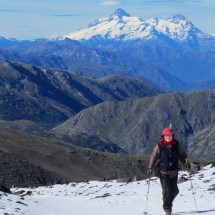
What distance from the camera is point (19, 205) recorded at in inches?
991

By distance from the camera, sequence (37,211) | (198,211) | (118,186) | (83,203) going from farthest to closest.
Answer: (118,186) < (83,203) < (37,211) < (198,211)

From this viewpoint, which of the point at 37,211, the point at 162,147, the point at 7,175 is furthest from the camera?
the point at 7,175

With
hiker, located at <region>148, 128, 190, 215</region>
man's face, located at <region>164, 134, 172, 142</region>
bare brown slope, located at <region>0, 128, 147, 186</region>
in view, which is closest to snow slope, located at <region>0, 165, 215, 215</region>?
hiker, located at <region>148, 128, 190, 215</region>

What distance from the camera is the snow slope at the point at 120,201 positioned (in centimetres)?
2389

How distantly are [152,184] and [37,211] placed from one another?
9.60m

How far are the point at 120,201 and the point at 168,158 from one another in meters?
9.87

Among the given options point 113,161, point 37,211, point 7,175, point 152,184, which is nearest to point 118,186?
point 152,184

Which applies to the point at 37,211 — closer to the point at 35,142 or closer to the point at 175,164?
the point at 175,164

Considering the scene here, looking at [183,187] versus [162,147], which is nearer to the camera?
[162,147]

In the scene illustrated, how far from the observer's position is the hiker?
18.7m

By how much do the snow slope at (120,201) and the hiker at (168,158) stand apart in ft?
10.2

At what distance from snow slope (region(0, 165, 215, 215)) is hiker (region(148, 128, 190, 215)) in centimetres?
312

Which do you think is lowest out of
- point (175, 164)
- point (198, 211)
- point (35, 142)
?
point (198, 211)

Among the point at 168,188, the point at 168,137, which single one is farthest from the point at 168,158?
the point at 168,188
